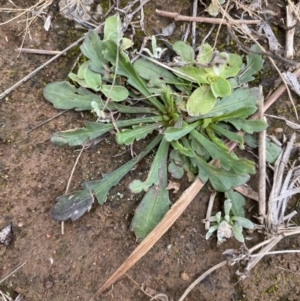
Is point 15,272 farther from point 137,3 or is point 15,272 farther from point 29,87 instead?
point 137,3

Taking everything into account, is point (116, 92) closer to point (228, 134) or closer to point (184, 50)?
point (184, 50)

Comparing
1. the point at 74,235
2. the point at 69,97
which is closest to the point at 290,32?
the point at 69,97

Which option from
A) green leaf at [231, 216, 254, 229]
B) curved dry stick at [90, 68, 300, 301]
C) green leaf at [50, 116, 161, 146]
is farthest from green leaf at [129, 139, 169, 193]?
green leaf at [231, 216, 254, 229]

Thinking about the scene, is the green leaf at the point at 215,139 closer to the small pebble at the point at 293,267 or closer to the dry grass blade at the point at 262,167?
the dry grass blade at the point at 262,167

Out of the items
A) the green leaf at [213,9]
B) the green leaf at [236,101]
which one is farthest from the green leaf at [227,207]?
the green leaf at [213,9]

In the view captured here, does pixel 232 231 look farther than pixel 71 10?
No

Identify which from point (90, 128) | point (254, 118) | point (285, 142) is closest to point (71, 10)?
point (90, 128)
